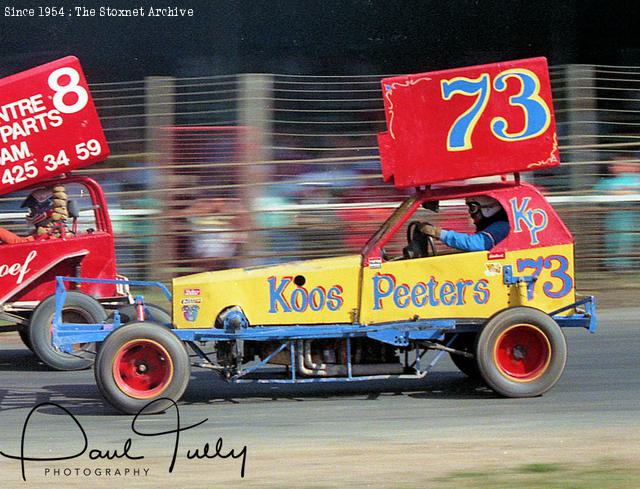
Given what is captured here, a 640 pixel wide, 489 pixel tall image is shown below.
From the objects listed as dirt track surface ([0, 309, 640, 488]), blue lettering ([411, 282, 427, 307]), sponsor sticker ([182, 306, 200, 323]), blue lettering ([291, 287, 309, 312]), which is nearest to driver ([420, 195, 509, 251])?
blue lettering ([411, 282, 427, 307])

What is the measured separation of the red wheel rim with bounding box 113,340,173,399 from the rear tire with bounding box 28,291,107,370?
1.87m

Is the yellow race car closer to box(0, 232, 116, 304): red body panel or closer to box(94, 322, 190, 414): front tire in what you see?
box(94, 322, 190, 414): front tire

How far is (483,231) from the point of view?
8.02m

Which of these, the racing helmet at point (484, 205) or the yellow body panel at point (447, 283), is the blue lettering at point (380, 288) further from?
the racing helmet at point (484, 205)

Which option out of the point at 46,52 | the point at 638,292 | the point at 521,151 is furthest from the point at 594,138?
the point at 46,52

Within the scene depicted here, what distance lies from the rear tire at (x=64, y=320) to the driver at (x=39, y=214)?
856 millimetres

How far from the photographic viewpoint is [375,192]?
1316 cm

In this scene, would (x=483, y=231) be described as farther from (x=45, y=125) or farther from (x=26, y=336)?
(x=26, y=336)

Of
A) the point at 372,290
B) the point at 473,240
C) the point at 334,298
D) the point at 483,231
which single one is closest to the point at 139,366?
the point at 334,298

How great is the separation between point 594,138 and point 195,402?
683cm

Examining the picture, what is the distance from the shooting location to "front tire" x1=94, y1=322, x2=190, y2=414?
7586 mm

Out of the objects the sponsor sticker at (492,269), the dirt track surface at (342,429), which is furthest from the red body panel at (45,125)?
the sponsor sticker at (492,269)

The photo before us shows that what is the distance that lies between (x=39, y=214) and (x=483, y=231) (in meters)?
4.38

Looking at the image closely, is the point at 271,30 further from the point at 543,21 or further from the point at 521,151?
the point at 521,151
